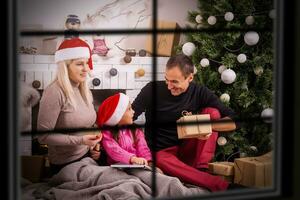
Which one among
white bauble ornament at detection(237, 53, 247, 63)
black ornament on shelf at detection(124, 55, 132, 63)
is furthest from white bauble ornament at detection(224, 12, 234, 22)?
black ornament on shelf at detection(124, 55, 132, 63)

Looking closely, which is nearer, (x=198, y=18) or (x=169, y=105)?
(x=198, y=18)

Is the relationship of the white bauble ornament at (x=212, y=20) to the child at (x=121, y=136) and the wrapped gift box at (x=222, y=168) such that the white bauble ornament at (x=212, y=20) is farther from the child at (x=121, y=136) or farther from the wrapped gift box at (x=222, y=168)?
the wrapped gift box at (x=222, y=168)

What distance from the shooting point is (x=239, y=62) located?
362 cm

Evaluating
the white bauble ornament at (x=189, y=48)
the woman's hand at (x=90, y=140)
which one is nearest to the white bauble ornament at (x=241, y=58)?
the white bauble ornament at (x=189, y=48)

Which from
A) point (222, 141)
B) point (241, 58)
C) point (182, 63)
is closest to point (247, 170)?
point (222, 141)

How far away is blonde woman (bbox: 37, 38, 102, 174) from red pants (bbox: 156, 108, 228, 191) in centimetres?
55

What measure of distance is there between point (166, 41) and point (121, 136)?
30.6 inches

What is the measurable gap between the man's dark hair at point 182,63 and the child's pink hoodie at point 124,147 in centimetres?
55

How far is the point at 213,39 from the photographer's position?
3.63 m

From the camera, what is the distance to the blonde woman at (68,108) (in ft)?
11.2

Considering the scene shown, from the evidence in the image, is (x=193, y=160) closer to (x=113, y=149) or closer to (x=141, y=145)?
(x=141, y=145)
